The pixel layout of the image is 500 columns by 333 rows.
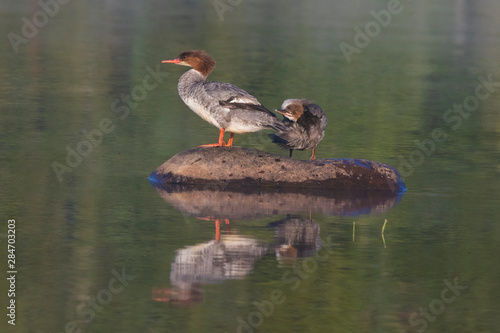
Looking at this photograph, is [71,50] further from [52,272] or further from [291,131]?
[52,272]

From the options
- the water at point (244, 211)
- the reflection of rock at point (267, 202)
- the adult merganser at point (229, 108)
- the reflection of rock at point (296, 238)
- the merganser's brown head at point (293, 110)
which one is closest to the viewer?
the water at point (244, 211)

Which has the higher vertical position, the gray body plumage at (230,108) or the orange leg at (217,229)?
the gray body plumage at (230,108)

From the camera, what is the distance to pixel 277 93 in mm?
25375

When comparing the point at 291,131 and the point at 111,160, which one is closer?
the point at 291,131

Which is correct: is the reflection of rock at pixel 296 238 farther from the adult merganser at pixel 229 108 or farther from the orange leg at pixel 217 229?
the adult merganser at pixel 229 108

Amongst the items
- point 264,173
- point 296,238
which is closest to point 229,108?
point 264,173

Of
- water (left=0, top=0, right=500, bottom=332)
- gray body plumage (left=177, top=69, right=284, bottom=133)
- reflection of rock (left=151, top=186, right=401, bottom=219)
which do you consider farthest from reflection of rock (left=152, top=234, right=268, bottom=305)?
gray body plumage (left=177, top=69, right=284, bottom=133)

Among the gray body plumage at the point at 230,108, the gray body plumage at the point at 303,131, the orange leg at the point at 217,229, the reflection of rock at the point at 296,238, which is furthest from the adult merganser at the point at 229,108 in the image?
the orange leg at the point at 217,229

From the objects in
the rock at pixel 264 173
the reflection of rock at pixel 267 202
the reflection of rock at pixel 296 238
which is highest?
the rock at pixel 264 173

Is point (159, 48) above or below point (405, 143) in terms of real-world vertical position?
above

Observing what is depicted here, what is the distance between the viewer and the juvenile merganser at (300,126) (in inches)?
623

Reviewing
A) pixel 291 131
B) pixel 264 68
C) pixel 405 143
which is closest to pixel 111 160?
pixel 291 131

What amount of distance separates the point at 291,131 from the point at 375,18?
30.5 m

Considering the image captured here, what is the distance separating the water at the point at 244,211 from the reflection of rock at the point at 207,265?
0.03 metres
